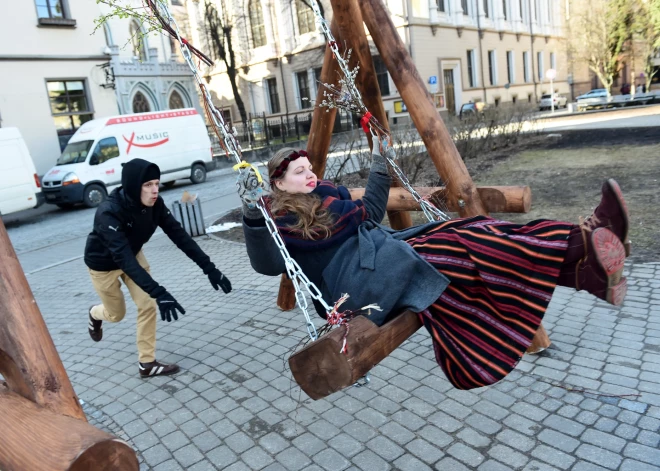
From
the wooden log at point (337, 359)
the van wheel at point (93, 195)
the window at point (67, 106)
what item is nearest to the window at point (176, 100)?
the window at point (67, 106)

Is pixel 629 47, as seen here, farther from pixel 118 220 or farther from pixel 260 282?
pixel 118 220

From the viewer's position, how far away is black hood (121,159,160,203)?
358cm

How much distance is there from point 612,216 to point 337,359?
131 centimetres

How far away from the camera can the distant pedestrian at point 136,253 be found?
3.58 m

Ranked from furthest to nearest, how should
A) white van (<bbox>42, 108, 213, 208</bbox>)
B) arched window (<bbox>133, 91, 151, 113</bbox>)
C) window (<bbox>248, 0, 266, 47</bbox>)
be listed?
window (<bbox>248, 0, 266, 47</bbox>)
arched window (<bbox>133, 91, 151, 113</bbox>)
white van (<bbox>42, 108, 213, 208</bbox>)

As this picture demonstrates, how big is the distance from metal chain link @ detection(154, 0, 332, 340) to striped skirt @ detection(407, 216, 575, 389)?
55 cm

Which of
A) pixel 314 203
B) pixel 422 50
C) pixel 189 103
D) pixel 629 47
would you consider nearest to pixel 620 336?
pixel 314 203

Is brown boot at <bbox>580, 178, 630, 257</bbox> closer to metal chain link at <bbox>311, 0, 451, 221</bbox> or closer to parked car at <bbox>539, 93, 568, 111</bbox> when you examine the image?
metal chain link at <bbox>311, 0, 451, 221</bbox>

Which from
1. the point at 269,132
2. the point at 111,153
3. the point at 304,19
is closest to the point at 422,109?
the point at 111,153

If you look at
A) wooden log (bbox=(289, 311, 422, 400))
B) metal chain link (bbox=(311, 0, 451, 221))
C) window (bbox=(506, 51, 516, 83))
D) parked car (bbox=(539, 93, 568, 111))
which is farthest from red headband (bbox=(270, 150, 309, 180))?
window (bbox=(506, 51, 516, 83))

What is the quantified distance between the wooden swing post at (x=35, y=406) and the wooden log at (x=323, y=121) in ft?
10.1

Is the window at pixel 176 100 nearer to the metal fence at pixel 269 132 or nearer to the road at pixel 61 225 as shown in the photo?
the metal fence at pixel 269 132

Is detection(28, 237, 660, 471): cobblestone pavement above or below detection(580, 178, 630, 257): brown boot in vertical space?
below

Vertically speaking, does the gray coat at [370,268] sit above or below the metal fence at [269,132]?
below
